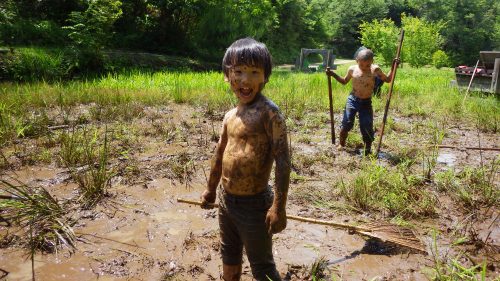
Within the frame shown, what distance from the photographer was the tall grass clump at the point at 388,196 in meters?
3.22

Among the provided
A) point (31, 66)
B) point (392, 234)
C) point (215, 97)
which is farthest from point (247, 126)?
point (31, 66)

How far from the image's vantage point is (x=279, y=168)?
5.89 feet

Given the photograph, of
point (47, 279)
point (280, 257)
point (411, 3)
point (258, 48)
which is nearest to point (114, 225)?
point (47, 279)

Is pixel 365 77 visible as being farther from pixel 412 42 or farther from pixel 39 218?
pixel 412 42

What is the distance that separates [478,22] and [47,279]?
4673 centimetres

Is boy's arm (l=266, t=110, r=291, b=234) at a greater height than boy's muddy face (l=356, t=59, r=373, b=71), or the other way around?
boy's muddy face (l=356, t=59, r=373, b=71)

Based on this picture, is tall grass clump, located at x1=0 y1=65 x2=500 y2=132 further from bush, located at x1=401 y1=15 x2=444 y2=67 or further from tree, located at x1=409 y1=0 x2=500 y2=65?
tree, located at x1=409 y1=0 x2=500 y2=65

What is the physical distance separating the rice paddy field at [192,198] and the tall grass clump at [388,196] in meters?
0.01

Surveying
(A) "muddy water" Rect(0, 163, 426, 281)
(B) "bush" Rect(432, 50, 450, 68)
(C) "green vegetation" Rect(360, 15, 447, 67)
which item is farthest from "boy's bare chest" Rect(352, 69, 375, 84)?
(B) "bush" Rect(432, 50, 450, 68)

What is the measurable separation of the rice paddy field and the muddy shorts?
1.91 ft

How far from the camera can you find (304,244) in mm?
2855

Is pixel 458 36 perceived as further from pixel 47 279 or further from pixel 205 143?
pixel 47 279

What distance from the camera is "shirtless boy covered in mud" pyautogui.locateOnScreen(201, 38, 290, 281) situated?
1803 millimetres

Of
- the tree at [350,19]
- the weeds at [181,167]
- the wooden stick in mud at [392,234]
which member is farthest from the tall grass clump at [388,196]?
the tree at [350,19]
